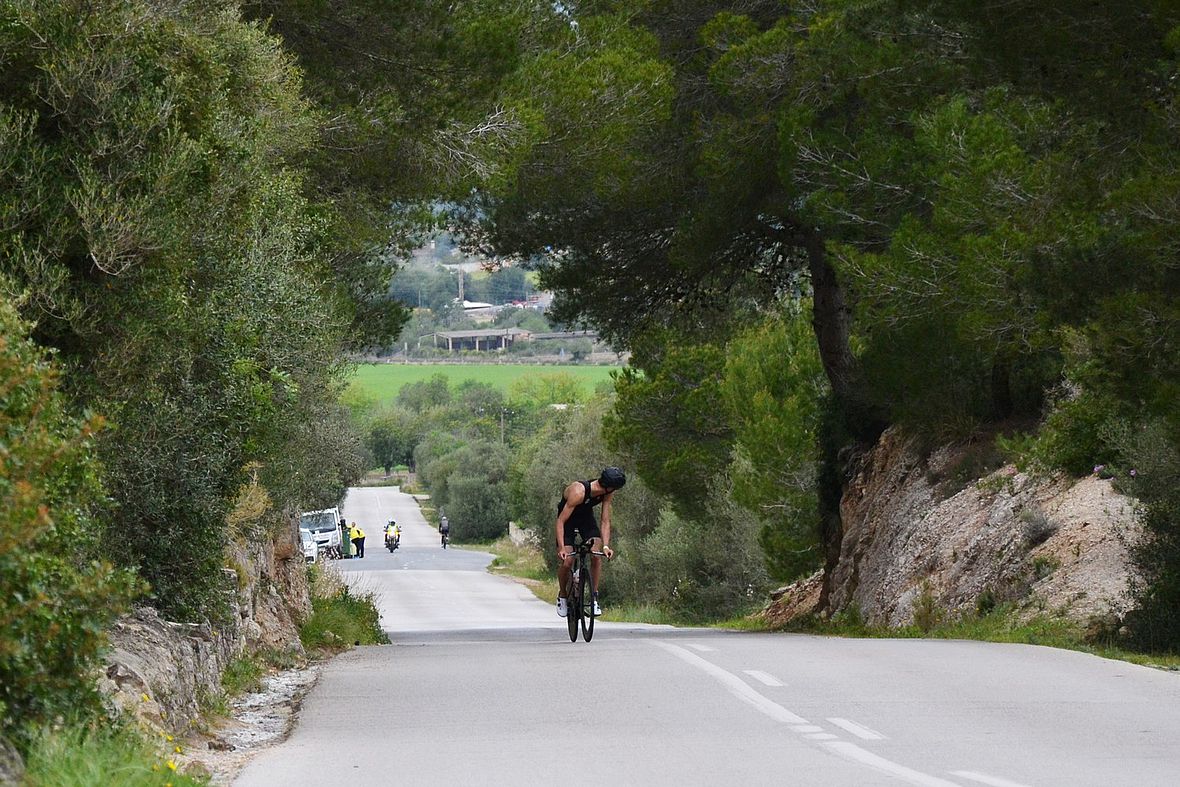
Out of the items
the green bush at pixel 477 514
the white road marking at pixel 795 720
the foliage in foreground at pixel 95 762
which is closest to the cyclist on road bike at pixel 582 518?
the white road marking at pixel 795 720

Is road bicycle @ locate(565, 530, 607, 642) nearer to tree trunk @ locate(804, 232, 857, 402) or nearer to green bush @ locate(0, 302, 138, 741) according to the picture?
green bush @ locate(0, 302, 138, 741)

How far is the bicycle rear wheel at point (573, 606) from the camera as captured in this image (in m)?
15.8

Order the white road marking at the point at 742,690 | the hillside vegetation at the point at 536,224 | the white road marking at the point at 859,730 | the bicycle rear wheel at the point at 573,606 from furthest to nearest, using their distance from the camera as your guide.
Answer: the bicycle rear wheel at the point at 573,606
the hillside vegetation at the point at 536,224
the white road marking at the point at 742,690
the white road marking at the point at 859,730

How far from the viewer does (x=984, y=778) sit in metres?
7.14

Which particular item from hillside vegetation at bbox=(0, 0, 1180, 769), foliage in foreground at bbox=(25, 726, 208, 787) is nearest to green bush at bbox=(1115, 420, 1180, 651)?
hillside vegetation at bbox=(0, 0, 1180, 769)

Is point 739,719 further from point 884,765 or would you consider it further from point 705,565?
point 705,565

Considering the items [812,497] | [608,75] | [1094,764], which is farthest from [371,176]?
[812,497]

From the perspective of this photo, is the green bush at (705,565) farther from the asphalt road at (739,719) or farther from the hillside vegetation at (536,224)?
the asphalt road at (739,719)

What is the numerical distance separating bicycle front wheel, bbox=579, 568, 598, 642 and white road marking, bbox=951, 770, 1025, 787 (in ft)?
27.1

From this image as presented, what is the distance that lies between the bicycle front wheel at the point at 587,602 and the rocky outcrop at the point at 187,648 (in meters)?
2.85

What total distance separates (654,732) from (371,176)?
12533 mm

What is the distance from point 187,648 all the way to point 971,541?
48.6 ft

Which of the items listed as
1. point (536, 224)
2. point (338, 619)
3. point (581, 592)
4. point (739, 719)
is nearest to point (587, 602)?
point (581, 592)

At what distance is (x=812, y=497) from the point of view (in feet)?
122
